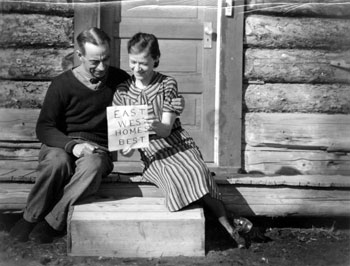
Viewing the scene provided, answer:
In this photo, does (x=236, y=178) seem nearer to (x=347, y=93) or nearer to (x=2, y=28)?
(x=347, y=93)

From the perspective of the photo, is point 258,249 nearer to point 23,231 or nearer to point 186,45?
point 23,231

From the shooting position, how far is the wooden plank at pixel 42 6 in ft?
17.2

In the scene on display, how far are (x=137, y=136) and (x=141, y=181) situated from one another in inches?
20.7

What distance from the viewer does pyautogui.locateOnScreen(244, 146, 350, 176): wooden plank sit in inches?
217

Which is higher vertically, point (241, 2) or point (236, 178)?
point (241, 2)

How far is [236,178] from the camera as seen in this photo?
4.88 metres

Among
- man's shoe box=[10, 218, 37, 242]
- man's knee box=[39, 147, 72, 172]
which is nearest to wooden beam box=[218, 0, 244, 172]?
man's knee box=[39, 147, 72, 172]

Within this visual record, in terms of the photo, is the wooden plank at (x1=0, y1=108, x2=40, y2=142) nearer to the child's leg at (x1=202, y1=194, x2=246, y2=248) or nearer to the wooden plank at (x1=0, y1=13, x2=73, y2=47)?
the wooden plank at (x1=0, y1=13, x2=73, y2=47)

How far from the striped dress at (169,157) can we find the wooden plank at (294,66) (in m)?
1.18

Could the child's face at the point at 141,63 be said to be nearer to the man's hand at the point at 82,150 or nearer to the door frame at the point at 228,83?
the man's hand at the point at 82,150

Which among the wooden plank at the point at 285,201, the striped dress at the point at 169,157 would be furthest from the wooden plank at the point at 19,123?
the wooden plank at the point at 285,201

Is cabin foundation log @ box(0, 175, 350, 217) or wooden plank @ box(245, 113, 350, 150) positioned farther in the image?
wooden plank @ box(245, 113, 350, 150)

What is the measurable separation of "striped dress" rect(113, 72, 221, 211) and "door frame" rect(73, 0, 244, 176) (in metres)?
0.92

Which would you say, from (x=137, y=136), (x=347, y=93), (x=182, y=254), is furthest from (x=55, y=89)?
(x=347, y=93)
